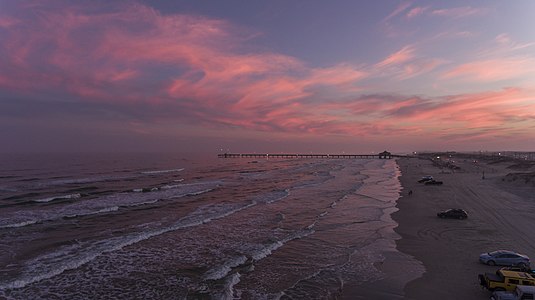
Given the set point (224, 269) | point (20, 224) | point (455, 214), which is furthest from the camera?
point (455, 214)

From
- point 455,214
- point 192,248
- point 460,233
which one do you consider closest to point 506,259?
point 460,233

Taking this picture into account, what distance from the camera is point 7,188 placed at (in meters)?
50.7

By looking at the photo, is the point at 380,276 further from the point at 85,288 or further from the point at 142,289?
the point at 85,288

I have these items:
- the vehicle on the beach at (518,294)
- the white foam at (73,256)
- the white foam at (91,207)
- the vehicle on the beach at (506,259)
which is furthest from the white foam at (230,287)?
the white foam at (91,207)

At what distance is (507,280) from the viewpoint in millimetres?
14062

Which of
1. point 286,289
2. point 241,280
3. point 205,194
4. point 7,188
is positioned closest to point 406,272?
point 286,289

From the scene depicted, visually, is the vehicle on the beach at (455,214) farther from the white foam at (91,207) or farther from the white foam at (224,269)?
the white foam at (91,207)

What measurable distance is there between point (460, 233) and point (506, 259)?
24.8 feet

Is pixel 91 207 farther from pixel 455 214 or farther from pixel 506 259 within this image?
pixel 506 259

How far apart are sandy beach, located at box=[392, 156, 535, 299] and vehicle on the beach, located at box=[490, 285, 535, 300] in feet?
3.96

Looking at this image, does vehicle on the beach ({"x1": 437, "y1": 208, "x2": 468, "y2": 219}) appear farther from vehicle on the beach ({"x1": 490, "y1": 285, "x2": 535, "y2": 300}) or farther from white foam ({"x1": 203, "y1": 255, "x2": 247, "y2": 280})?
white foam ({"x1": 203, "y1": 255, "x2": 247, "y2": 280})

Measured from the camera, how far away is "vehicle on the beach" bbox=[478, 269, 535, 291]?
1392cm

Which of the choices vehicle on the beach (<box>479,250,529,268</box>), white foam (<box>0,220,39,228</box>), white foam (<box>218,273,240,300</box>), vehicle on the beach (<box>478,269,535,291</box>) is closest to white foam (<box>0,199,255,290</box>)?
white foam (<box>218,273,240,300</box>)

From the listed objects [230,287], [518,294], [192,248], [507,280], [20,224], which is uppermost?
[507,280]
